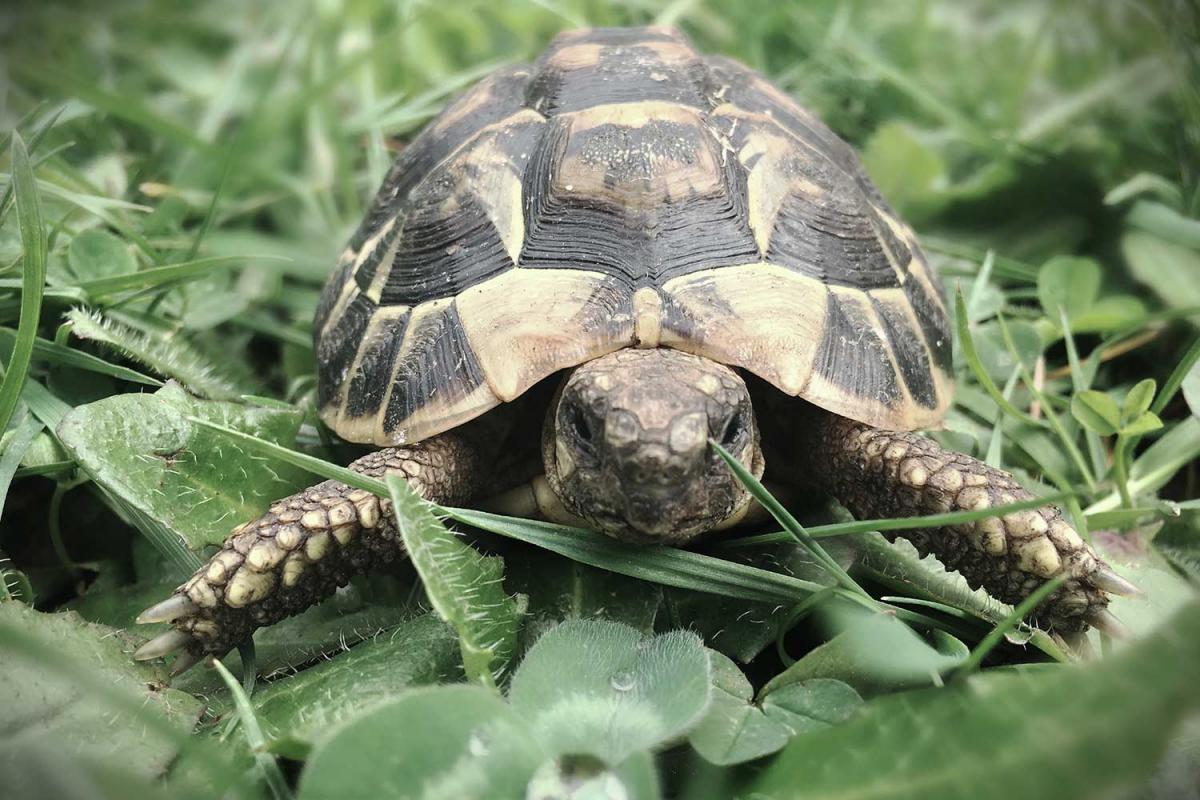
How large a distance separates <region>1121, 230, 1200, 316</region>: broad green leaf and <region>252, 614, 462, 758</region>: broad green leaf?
2.07 meters

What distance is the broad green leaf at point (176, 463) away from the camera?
148cm

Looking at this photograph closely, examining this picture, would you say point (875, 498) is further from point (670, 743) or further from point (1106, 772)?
point (1106, 772)

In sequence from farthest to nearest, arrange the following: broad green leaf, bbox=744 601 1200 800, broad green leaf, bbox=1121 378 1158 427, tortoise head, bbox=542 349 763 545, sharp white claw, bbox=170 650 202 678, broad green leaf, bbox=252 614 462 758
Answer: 1. broad green leaf, bbox=1121 378 1158 427
2. sharp white claw, bbox=170 650 202 678
3. tortoise head, bbox=542 349 763 545
4. broad green leaf, bbox=252 614 462 758
5. broad green leaf, bbox=744 601 1200 800

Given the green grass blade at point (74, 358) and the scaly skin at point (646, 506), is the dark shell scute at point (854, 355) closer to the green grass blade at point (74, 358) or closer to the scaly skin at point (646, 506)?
the scaly skin at point (646, 506)

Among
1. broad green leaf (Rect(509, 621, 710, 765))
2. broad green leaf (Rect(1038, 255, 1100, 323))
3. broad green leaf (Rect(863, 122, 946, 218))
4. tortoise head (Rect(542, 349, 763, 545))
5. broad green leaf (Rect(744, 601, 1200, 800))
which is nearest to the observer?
broad green leaf (Rect(744, 601, 1200, 800))

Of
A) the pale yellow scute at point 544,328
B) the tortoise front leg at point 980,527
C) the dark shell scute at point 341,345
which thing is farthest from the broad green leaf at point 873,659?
the dark shell scute at point 341,345

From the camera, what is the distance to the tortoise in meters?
1.44

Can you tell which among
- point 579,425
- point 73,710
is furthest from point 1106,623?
point 73,710

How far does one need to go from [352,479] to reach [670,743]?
0.65 m

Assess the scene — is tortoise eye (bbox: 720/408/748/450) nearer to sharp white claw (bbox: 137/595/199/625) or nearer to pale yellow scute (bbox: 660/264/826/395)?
pale yellow scute (bbox: 660/264/826/395)

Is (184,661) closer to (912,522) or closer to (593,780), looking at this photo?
(593,780)

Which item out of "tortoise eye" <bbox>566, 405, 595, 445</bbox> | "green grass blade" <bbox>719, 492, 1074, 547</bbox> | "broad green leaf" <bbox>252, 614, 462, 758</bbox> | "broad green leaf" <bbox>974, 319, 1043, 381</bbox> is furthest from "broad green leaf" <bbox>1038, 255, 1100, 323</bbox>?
"broad green leaf" <bbox>252, 614, 462, 758</bbox>

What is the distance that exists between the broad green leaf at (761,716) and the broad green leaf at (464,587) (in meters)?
0.31

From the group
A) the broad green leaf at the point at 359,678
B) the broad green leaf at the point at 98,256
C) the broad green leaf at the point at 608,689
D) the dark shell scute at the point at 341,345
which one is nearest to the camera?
the broad green leaf at the point at 608,689
